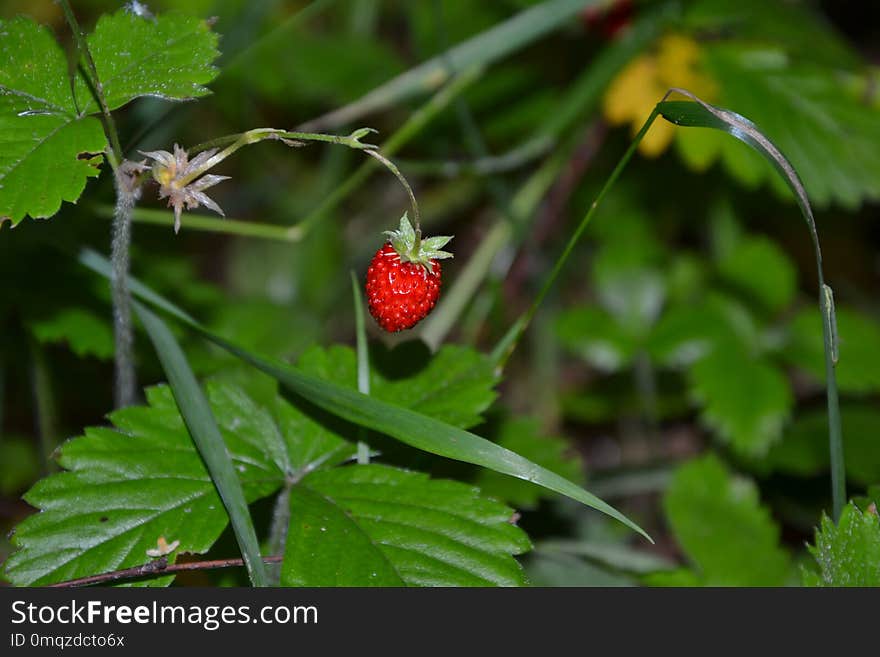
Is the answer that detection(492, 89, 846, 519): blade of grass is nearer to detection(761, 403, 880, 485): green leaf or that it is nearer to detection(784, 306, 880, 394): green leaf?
detection(761, 403, 880, 485): green leaf

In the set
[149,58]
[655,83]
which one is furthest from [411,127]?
[149,58]

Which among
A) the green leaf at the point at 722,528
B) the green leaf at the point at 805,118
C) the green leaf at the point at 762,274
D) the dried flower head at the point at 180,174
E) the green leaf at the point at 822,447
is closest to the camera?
the dried flower head at the point at 180,174

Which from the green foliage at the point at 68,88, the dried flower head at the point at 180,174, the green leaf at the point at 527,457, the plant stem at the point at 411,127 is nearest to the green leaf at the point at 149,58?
the green foliage at the point at 68,88

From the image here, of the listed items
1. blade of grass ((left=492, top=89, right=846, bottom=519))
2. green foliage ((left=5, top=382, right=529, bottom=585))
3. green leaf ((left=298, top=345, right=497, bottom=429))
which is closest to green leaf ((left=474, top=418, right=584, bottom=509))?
green leaf ((left=298, top=345, right=497, bottom=429))

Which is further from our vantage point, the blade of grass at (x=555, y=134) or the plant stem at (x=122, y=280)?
the blade of grass at (x=555, y=134)

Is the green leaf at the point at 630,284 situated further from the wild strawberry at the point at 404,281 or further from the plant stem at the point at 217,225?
the wild strawberry at the point at 404,281

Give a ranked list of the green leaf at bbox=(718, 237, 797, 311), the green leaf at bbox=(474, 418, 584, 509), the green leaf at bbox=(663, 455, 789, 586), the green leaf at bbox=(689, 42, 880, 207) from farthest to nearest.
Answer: the green leaf at bbox=(718, 237, 797, 311) < the green leaf at bbox=(689, 42, 880, 207) < the green leaf at bbox=(663, 455, 789, 586) < the green leaf at bbox=(474, 418, 584, 509)
